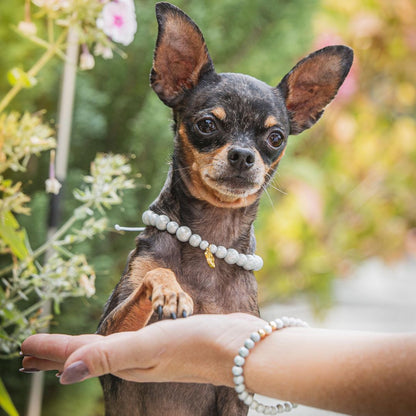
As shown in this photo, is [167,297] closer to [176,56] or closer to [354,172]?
[176,56]

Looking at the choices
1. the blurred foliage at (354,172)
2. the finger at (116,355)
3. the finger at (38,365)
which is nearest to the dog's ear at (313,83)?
the finger at (116,355)

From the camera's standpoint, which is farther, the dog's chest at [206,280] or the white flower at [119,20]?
the white flower at [119,20]

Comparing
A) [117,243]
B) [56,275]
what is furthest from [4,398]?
[117,243]

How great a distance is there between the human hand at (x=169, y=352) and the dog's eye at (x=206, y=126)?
0.25 m

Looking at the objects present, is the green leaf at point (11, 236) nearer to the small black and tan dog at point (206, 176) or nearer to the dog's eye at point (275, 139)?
the small black and tan dog at point (206, 176)

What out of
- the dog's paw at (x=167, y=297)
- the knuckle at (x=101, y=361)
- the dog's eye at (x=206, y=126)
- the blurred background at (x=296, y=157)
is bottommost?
the knuckle at (x=101, y=361)

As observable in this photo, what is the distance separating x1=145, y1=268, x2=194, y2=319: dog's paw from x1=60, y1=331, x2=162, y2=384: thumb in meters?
0.05

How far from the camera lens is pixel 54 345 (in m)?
0.85

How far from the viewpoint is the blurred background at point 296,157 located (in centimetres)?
148

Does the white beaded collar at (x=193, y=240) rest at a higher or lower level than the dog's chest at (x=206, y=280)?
higher

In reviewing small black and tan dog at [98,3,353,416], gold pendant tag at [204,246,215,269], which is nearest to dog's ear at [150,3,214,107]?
small black and tan dog at [98,3,353,416]

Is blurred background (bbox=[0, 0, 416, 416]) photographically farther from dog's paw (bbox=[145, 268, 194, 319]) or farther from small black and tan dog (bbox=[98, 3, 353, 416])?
dog's paw (bbox=[145, 268, 194, 319])

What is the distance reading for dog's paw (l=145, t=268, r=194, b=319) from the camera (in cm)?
74

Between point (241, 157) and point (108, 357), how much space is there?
304mm
